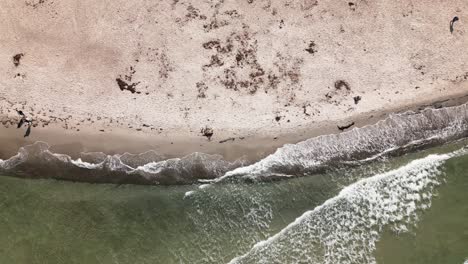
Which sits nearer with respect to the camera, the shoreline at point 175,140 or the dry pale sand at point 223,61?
the dry pale sand at point 223,61

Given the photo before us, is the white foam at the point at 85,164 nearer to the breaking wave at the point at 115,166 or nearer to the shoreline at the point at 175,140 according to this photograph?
the breaking wave at the point at 115,166

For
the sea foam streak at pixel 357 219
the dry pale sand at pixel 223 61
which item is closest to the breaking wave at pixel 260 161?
the dry pale sand at pixel 223 61

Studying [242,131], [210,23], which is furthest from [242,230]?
[210,23]

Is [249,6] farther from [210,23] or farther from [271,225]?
[271,225]

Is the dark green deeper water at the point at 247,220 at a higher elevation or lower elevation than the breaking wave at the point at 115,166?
lower

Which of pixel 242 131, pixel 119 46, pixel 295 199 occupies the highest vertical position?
pixel 119 46

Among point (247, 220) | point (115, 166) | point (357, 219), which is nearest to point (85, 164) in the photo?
point (115, 166)

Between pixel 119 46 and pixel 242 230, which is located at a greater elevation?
pixel 119 46
